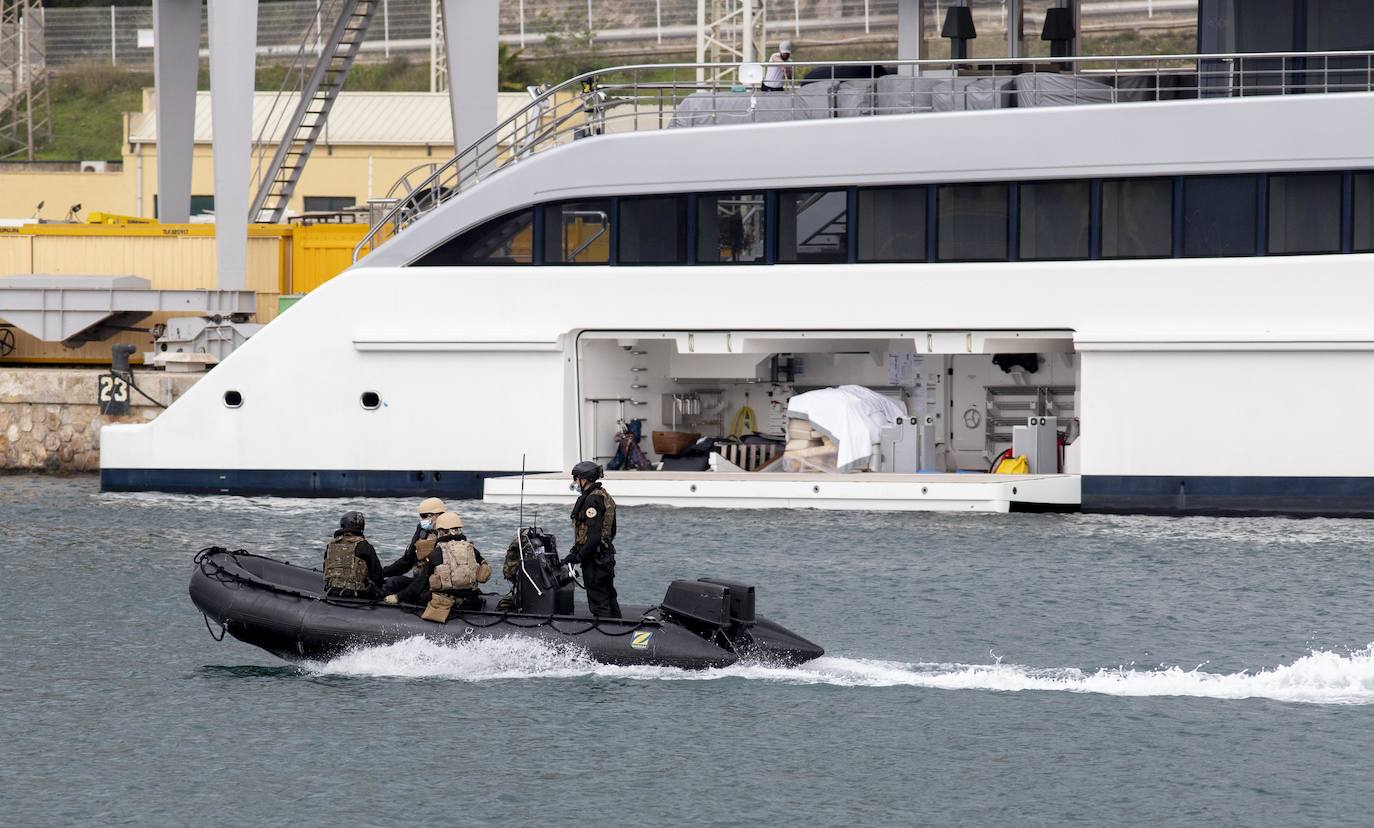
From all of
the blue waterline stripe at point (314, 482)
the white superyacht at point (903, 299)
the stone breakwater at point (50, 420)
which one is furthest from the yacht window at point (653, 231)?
the stone breakwater at point (50, 420)

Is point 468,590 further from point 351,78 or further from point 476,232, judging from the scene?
point 351,78

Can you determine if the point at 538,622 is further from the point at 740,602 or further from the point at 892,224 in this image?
the point at 892,224

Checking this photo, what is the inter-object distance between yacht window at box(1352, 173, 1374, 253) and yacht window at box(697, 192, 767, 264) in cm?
710

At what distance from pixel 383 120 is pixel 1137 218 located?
34859 mm

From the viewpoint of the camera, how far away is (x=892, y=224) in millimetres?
22703

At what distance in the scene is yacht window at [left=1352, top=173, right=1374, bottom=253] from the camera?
21.2 meters

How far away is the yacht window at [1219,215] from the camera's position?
21516mm

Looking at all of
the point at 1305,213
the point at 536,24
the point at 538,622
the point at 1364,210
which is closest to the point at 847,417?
the point at 1305,213

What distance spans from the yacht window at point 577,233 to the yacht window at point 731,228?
4.18ft

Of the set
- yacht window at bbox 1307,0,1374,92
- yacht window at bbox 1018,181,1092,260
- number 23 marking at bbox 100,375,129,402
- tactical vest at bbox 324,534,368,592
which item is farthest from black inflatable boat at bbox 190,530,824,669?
yacht window at bbox 1307,0,1374,92

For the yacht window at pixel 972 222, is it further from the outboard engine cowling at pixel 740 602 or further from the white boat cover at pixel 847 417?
the outboard engine cowling at pixel 740 602

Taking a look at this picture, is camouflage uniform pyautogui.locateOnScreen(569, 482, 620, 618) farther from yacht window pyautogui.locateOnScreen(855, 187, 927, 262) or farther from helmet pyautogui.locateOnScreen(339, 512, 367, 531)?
yacht window pyautogui.locateOnScreen(855, 187, 927, 262)

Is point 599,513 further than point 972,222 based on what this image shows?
No

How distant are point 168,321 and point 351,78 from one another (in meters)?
40.5
